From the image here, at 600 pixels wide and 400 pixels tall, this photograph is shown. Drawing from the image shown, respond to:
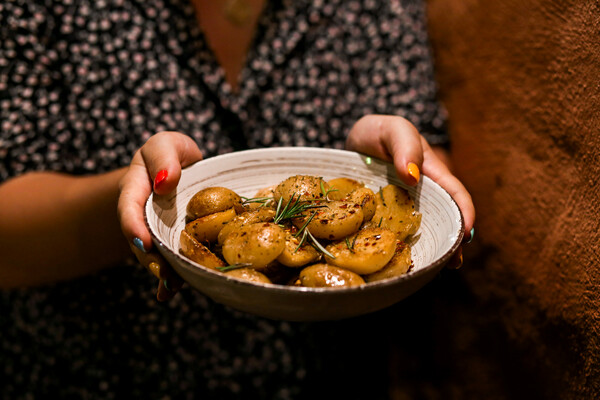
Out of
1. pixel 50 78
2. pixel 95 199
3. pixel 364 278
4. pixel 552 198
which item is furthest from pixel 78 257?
pixel 552 198

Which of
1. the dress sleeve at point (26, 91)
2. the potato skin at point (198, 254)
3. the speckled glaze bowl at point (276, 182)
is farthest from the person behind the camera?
the dress sleeve at point (26, 91)

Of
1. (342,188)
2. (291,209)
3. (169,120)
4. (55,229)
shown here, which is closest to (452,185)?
(342,188)

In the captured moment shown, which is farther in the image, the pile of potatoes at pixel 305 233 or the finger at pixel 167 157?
the finger at pixel 167 157

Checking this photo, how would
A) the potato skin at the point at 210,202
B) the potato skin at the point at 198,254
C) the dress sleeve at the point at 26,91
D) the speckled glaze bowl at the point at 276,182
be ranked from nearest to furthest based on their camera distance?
1. the speckled glaze bowl at the point at 276,182
2. the potato skin at the point at 198,254
3. the potato skin at the point at 210,202
4. the dress sleeve at the point at 26,91

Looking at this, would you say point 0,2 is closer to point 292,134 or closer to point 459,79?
point 292,134

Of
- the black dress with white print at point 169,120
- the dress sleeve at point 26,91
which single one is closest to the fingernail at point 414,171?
the black dress with white print at point 169,120

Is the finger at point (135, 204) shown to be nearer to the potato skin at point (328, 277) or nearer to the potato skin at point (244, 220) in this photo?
the potato skin at point (244, 220)

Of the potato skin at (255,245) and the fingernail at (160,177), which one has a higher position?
the fingernail at (160,177)
